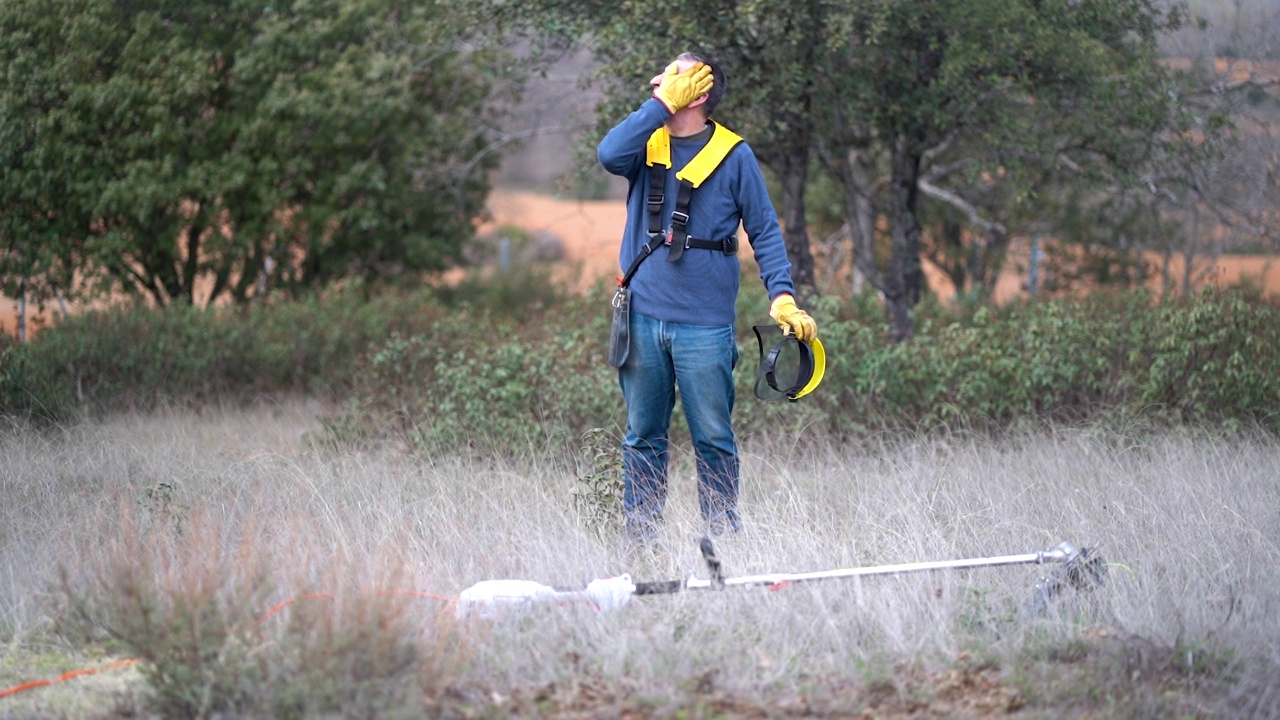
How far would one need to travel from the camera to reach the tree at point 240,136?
28.5 feet

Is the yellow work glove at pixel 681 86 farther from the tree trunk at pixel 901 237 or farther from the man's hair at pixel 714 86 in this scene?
the tree trunk at pixel 901 237

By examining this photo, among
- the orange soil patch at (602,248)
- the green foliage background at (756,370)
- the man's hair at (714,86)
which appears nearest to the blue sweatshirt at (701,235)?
the man's hair at (714,86)

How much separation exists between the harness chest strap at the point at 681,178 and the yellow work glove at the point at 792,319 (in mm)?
271

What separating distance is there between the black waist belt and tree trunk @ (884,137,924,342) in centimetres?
441

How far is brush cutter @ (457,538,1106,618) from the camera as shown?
3.71 metres

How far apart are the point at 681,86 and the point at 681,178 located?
32 cm

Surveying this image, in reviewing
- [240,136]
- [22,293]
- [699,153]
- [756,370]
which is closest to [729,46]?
[756,370]

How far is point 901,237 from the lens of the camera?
8844mm

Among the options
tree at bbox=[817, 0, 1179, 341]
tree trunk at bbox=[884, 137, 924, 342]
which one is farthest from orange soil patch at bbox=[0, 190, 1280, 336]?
tree trunk at bbox=[884, 137, 924, 342]

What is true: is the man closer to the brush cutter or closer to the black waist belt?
the black waist belt

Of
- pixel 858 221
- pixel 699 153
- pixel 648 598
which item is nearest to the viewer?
pixel 648 598

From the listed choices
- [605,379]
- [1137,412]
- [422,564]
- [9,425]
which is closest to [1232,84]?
[1137,412]

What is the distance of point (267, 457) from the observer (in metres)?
5.80

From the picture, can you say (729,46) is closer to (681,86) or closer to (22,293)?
(681,86)
